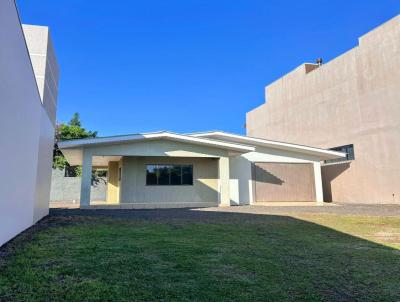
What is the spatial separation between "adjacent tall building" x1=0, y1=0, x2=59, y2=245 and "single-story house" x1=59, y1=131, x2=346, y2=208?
595 cm

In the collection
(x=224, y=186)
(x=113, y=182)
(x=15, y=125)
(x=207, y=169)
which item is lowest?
(x=224, y=186)

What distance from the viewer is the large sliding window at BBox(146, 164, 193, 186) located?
16000 millimetres

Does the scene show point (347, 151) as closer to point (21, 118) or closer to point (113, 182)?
point (113, 182)

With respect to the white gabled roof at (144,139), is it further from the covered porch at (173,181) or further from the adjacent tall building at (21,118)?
the adjacent tall building at (21,118)

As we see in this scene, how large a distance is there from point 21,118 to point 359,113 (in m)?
17.2

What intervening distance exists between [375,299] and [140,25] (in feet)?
54.2

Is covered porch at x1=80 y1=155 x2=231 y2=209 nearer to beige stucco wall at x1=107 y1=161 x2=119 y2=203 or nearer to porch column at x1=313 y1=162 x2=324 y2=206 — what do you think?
beige stucco wall at x1=107 y1=161 x2=119 y2=203

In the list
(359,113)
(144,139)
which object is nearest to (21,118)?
(144,139)

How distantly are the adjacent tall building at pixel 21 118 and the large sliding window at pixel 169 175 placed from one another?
7.51 m

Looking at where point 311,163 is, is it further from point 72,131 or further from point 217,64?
point 72,131

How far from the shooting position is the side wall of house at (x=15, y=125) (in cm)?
434

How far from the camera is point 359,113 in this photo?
17188 millimetres

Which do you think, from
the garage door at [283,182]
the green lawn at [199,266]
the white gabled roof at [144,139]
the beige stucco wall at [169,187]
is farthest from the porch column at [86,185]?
the garage door at [283,182]

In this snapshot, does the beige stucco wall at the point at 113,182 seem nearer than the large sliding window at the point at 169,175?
No
